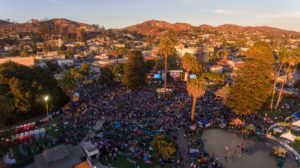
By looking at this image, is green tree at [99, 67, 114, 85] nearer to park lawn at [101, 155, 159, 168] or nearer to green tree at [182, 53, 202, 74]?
green tree at [182, 53, 202, 74]

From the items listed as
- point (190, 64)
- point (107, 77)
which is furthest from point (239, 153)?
point (107, 77)

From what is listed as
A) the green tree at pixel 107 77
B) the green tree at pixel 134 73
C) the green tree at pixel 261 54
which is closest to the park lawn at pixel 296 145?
the green tree at pixel 261 54

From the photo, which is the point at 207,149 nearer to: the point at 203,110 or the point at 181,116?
the point at 181,116

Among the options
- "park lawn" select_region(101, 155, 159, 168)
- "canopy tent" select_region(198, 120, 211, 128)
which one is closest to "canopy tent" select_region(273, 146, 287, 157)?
"canopy tent" select_region(198, 120, 211, 128)

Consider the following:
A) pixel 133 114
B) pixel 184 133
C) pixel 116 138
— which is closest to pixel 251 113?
pixel 184 133

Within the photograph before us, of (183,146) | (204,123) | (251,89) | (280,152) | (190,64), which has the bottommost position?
(280,152)

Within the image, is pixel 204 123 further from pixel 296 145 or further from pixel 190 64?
pixel 190 64
